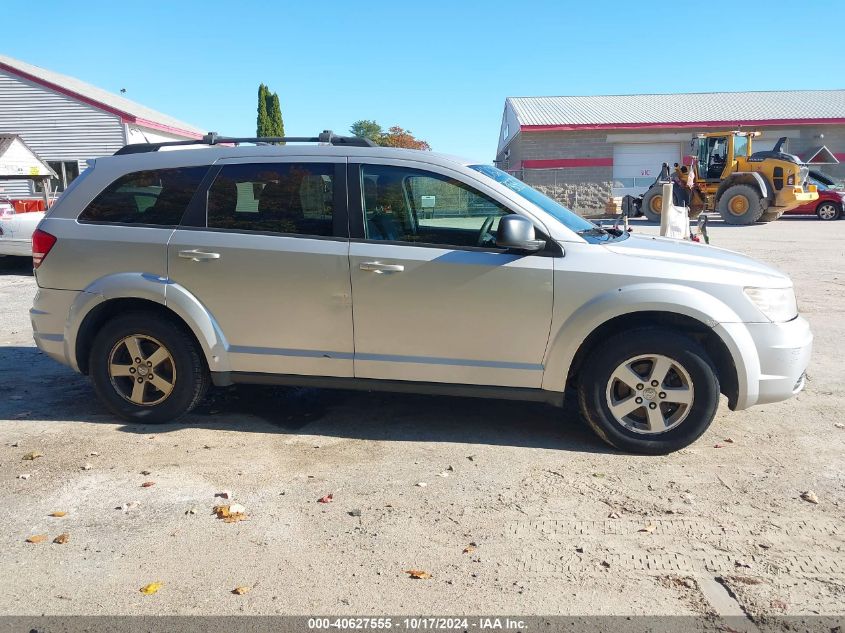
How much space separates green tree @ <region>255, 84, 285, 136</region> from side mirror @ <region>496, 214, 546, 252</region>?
140ft

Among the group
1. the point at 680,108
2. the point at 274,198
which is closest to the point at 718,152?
the point at 680,108

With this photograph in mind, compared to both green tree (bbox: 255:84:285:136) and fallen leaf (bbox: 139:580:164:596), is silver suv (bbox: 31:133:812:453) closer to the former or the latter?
fallen leaf (bbox: 139:580:164:596)

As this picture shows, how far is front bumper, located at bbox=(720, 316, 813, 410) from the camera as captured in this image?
416cm

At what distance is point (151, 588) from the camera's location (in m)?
2.94

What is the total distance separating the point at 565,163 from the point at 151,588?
31.9 metres

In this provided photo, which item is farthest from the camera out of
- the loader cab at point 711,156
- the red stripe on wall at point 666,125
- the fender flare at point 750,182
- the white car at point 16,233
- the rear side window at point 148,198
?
the red stripe on wall at point 666,125

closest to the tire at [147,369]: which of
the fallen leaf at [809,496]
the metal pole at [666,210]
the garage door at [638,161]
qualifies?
the fallen leaf at [809,496]

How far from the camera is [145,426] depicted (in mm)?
4867

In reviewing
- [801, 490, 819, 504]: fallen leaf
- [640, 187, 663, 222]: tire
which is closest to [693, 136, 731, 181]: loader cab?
[640, 187, 663, 222]: tire

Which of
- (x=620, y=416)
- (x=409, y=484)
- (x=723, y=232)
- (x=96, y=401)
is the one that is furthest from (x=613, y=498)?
(x=723, y=232)

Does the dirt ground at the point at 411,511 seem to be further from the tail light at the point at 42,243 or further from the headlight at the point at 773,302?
the tail light at the point at 42,243

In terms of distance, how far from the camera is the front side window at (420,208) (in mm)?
4449

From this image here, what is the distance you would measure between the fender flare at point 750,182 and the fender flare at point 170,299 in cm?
2179

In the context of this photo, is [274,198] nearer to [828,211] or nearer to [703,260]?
[703,260]
